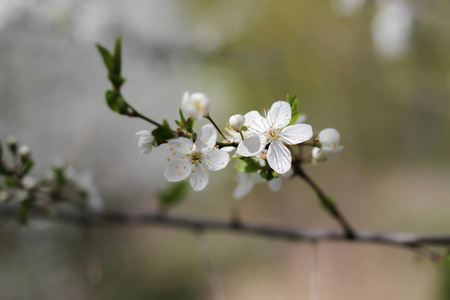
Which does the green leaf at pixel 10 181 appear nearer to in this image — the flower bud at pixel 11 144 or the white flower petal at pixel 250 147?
the flower bud at pixel 11 144

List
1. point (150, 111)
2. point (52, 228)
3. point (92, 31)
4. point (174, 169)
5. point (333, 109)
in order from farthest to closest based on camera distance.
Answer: point (333, 109) < point (150, 111) < point (52, 228) < point (92, 31) < point (174, 169)

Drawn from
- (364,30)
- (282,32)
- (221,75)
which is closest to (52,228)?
(221,75)

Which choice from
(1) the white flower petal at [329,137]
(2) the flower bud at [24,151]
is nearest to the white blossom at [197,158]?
(1) the white flower petal at [329,137]

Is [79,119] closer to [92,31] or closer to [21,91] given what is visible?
[21,91]

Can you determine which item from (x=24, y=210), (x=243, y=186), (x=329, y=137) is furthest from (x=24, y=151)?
(x=329, y=137)

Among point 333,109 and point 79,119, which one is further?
point 333,109

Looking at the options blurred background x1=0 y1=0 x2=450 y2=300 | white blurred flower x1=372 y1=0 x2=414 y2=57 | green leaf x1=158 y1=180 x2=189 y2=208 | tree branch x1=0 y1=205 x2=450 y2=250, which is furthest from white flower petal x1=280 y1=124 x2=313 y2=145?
blurred background x1=0 y1=0 x2=450 y2=300
